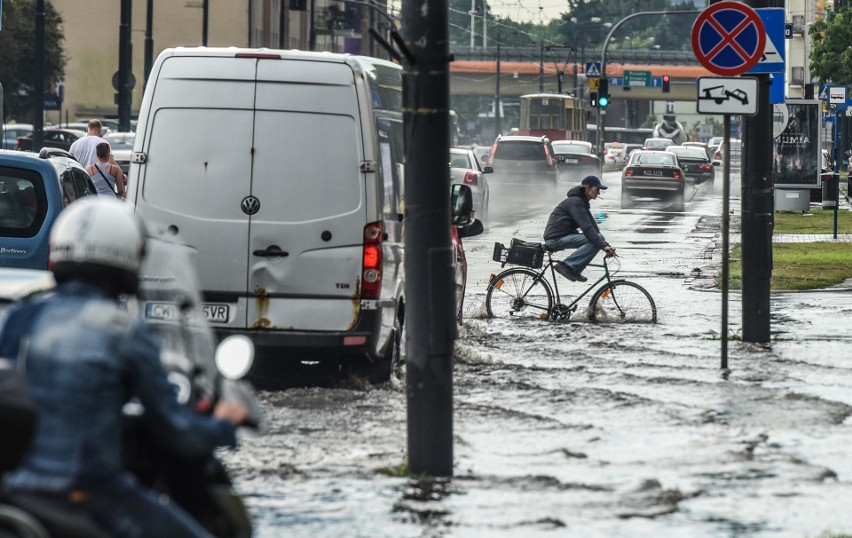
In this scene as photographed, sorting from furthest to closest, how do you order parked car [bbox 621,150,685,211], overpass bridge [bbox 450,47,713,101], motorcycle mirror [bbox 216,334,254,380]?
overpass bridge [bbox 450,47,713,101] → parked car [bbox 621,150,685,211] → motorcycle mirror [bbox 216,334,254,380]

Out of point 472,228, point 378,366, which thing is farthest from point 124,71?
point 378,366

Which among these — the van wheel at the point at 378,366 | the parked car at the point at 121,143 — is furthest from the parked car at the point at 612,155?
the van wheel at the point at 378,366

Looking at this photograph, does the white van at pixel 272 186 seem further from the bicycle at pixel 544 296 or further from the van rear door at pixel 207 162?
the bicycle at pixel 544 296

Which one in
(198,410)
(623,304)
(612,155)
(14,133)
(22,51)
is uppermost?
(22,51)

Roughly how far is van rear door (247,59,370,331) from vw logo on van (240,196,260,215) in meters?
0.03

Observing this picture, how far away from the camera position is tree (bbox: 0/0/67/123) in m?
59.0

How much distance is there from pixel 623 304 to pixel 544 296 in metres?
0.81

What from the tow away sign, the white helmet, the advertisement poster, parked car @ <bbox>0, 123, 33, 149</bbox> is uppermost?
parked car @ <bbox>0, 123, 33, 149</bbox>

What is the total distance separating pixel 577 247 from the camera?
16.6m

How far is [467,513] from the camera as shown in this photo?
23.4ft

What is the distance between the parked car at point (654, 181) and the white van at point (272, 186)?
116ft

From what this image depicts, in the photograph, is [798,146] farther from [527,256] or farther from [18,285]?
[18,285]

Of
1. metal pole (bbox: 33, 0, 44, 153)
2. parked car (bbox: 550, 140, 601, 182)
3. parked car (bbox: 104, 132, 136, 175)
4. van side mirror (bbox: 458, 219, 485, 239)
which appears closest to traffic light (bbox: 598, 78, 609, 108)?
parked car (bbox: 550, 140, 601, 182)

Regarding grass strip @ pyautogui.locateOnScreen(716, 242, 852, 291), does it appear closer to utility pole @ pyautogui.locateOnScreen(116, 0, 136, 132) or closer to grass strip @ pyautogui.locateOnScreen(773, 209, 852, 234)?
grass strip @ pyautogui.locateOnScreen(773, 209, 852, 234)
